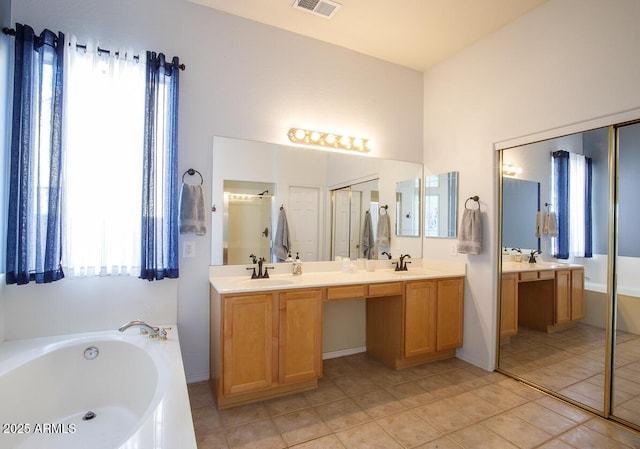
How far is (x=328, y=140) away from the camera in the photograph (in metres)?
3.03

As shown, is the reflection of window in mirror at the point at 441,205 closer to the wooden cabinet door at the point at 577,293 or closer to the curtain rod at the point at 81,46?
the wooden cabinet door at the point at 577,293

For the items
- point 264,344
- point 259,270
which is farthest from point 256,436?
point 259,270

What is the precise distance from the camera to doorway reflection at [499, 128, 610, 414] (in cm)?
220

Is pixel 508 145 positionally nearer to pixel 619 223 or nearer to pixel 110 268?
A: pixel 619 223

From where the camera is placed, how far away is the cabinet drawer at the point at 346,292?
8.14ft

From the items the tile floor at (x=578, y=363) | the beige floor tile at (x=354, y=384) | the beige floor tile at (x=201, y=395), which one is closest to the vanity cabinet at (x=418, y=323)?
the beige floor tile at (x=354, y=384)

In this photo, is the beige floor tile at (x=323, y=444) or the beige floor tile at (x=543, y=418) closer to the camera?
the beige floor tile at (x=323, y=444)

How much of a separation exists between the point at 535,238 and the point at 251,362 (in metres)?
2.43

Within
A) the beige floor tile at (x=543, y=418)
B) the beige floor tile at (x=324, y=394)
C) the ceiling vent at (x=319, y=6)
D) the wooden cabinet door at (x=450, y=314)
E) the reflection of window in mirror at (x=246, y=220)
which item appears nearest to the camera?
the beige floor tile at (x=543, y=418)

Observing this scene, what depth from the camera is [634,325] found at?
2.07 metres

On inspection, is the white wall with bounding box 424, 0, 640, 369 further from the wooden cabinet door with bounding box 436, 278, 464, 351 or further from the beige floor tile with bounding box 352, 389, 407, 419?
the beige floor tile with bounding box 352, 389, 407, 419

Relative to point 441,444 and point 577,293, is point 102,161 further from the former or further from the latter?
point 577,293

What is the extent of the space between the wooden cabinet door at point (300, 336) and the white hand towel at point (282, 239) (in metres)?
0.57

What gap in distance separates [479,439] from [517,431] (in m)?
0.29
